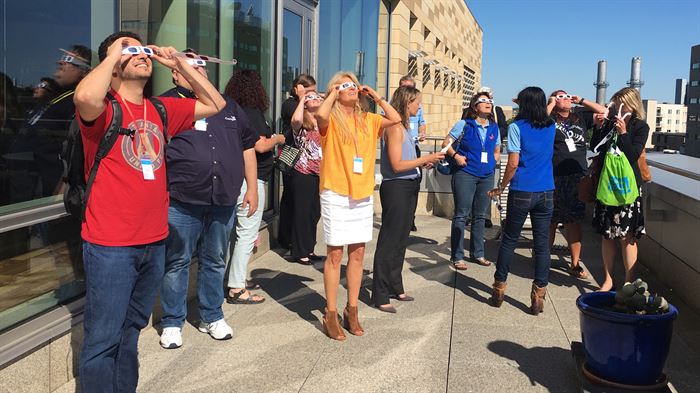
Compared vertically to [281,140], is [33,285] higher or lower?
lower

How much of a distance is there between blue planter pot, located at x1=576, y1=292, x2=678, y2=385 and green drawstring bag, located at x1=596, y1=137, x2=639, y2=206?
2.15m

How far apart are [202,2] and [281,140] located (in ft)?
5.38

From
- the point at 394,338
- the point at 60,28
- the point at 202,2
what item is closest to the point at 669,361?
the point at 394,338

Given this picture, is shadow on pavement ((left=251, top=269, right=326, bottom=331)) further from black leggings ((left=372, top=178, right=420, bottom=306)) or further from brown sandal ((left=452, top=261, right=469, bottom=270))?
brown sandal ((left=452, top=261, right=469, bottom=270))

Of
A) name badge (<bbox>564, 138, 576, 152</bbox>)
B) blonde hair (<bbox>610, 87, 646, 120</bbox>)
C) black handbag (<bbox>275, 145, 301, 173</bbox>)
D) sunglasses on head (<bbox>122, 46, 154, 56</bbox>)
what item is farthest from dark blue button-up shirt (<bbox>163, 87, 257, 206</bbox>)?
name badge (<bbox>564, 138, 576, 152</bbox>)

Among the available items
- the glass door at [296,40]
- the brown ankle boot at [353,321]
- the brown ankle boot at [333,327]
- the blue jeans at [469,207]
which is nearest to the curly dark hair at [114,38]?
the brown ankle boot at [333,327]

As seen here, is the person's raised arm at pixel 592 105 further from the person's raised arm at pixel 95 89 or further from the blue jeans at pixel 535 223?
the person's raised arm at pixel 95 89

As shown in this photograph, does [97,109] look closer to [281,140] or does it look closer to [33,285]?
[33,285]

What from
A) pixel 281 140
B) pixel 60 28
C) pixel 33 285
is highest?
pixel 60 28

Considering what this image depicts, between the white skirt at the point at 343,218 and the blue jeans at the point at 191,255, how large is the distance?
2.26ft

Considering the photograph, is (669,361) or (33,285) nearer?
(33,285)

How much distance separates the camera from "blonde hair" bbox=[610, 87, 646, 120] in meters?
5.41

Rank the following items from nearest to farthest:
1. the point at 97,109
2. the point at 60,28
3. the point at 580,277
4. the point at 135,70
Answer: the point at 97,109 → the point at 135,70 → the point at 60,28 → the point at 580,277

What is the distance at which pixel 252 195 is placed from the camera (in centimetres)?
476
